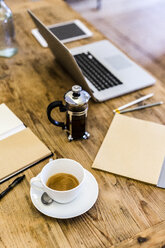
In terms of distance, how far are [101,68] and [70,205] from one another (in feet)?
2.21

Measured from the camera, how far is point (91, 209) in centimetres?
77

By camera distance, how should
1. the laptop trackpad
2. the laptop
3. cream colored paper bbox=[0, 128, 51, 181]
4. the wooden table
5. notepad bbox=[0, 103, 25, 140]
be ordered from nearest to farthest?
the wooden table
cream colored paper bbox=[0, 128, 51, 181]
notepad bbox=[0, 103, 25, 140]
the laptop
the laptop trackpad

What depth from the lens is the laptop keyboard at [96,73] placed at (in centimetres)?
117

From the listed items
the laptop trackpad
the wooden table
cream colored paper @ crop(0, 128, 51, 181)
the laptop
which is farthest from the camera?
the laptop trackpad

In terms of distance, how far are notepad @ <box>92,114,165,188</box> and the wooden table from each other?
23mm

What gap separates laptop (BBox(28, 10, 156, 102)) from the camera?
1109mm

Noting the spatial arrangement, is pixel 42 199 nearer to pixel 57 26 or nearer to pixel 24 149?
pixel 24 149

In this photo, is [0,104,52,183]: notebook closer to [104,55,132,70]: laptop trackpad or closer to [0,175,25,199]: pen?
[0,175,25,199]: pen

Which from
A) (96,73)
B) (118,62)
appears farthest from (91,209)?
(118,62)

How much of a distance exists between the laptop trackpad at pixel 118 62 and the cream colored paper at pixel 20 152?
53 centimetres

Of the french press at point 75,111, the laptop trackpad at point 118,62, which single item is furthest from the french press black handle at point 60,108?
the laptop trackpad at point 118,62

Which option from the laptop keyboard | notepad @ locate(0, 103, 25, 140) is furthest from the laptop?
notepad @ locate(0, 103, 25, 140)

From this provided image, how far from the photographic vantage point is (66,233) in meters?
0.71

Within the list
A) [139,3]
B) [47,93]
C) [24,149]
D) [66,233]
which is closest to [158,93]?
[47,93]
